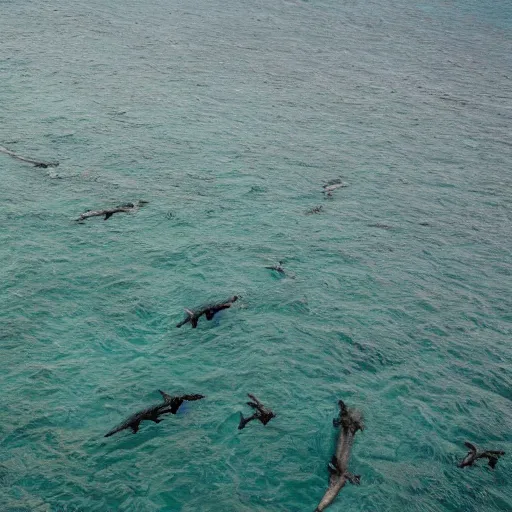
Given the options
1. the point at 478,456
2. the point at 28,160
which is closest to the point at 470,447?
the point at 478,456

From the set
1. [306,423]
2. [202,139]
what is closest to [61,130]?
[202,139]

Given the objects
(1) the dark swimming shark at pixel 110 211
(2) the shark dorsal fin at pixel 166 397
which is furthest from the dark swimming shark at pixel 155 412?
(1) the dark swimming shark at pixel 110 211

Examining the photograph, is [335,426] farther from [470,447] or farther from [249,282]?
[249,282]

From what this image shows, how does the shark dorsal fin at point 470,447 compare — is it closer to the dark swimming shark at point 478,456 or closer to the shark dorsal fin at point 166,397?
the dark swimming shark at point 478,456

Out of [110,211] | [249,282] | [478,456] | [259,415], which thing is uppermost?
[478,456]

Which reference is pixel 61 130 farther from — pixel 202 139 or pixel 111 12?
pixel 111 12

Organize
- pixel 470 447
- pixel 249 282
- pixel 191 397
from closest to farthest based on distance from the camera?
pixel 470 447 → pixel 191 397 → pixel 249 282

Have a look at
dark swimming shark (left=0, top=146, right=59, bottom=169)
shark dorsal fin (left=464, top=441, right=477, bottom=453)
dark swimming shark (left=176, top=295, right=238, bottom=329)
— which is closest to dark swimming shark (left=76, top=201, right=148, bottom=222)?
dark swimming shark (left=0, top=146, right=59, bottom=169)
